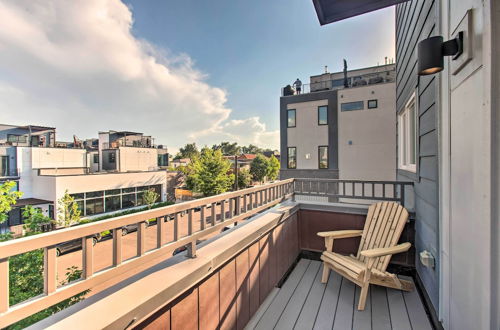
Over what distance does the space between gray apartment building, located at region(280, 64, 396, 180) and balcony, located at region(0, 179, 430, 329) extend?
21.5 ft

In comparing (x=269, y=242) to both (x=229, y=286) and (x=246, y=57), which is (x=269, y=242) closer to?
(x=229, y=286)

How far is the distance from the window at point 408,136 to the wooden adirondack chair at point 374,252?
93 centimetres

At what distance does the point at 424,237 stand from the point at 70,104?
15.3 meters

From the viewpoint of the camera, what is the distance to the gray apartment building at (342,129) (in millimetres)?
8734

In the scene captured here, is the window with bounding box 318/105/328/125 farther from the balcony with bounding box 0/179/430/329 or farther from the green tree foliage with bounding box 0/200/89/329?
the green tree foliage with bounding box 0/200/89/329

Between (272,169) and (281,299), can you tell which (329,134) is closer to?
(281,299)

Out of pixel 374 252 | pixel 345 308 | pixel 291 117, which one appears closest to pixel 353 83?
pixel 291 117

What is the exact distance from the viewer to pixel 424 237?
7.32ft

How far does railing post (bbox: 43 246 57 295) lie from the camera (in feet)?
2.46

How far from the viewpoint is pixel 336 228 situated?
3066mm

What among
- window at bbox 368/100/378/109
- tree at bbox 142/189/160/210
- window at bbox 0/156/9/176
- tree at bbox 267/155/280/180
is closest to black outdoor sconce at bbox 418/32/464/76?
window at bbox 368/100/378/109

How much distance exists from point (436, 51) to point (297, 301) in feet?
7.87

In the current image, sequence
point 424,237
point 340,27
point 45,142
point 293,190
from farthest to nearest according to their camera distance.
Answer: point 45,142 → point 340,27 → point 293,190 → point 424,237

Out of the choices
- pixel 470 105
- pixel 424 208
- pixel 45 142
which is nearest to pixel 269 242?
pixel 424 208
